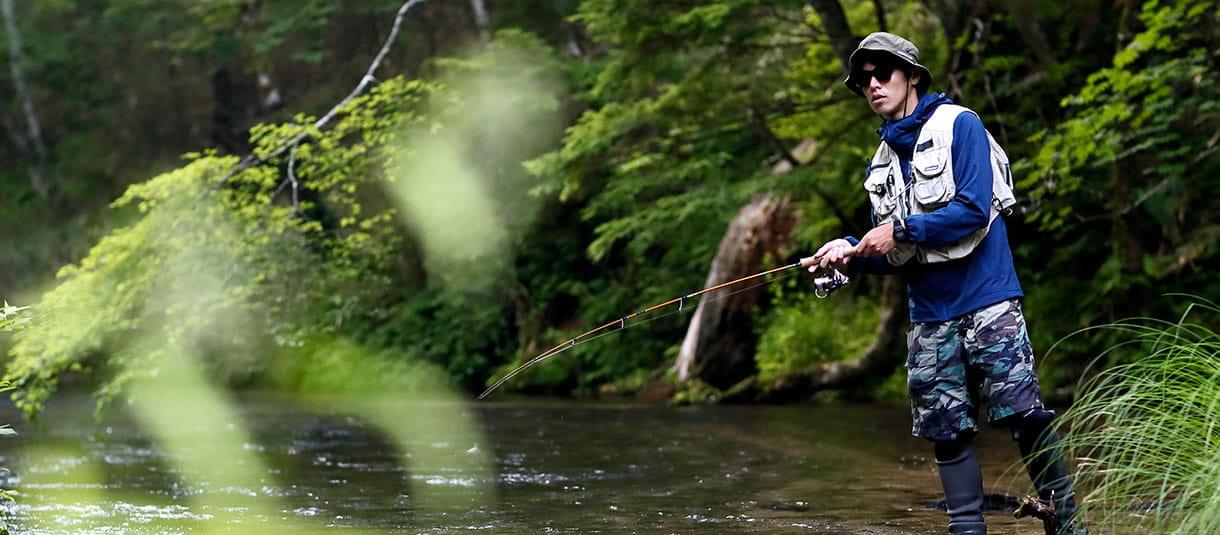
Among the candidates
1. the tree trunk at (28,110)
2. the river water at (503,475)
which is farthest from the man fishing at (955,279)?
the tree trunk at (28,110)

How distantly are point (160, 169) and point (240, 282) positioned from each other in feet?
45.9

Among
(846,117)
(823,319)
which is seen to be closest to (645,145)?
(846,117)

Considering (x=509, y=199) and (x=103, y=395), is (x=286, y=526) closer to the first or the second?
(x=103, y=395)

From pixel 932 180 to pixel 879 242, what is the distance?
0.25 metres

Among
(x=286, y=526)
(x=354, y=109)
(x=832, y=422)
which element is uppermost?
(x=354, y=109)

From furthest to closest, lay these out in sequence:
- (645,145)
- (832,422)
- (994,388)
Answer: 1. (645,145)
2. (832,422)
3. (994,388)

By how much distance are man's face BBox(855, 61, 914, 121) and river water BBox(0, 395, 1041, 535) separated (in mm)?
1209

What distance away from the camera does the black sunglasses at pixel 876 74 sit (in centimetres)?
447

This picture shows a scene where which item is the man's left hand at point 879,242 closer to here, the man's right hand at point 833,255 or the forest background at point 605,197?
the man's right hand at point 833,255

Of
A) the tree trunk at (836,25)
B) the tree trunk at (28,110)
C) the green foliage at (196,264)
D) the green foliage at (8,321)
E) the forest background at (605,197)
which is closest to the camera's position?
the green foliage at (8,321)

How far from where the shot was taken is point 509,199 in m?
21.4

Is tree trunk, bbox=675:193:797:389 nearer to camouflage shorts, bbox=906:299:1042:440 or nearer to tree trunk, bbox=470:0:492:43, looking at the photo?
tree trunk, bbox=470:0:492:43

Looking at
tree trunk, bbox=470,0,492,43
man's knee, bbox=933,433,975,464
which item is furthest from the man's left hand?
tree trunk, bbox=470,0,492,43

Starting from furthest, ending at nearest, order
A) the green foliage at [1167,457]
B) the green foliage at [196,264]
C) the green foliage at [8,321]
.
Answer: the green foliage at [196,264]
the green foliage at [8,321]
the green foliage at [1167,457]
